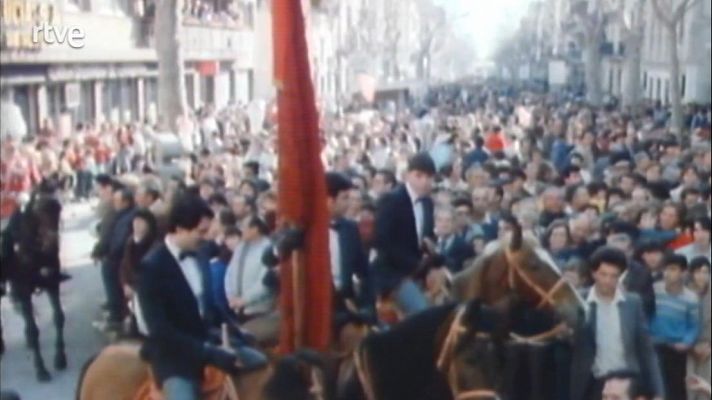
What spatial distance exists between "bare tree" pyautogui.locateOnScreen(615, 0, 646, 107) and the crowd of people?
355 mm

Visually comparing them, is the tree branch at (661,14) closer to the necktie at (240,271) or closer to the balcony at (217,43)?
the balcony at (217,43)

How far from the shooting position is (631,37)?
249 centimetres

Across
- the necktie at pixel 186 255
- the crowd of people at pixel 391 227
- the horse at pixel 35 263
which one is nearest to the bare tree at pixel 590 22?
the crowd of people at pixel 391 227

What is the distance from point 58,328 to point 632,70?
2959 mm

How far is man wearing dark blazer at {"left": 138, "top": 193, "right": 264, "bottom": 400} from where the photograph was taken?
1208mm

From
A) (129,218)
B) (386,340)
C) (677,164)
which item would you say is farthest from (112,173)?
(677,164)

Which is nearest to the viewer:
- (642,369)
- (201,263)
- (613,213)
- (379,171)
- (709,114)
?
(201,263)

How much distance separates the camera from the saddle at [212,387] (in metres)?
1.27

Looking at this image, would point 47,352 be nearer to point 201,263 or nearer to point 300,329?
point 201,263

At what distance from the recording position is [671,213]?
2.99 metres

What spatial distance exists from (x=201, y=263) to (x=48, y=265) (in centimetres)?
31

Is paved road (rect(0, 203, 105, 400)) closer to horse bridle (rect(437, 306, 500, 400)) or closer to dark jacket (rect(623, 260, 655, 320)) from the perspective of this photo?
horse bridle (rect(437, 306, 500, 400))

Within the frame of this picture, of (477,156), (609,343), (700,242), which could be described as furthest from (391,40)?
(700,242)

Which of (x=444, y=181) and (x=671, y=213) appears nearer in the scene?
(x=444, y=181)
